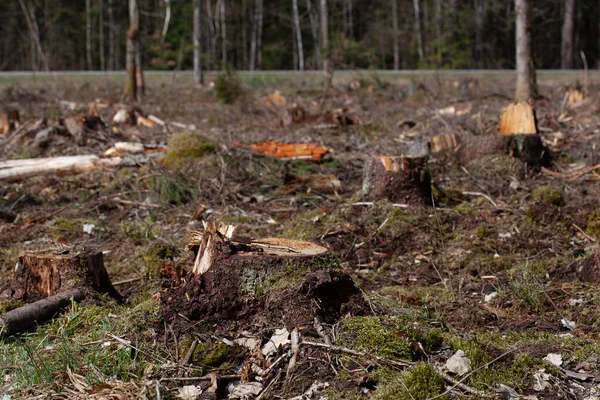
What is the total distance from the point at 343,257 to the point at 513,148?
352 centimetres

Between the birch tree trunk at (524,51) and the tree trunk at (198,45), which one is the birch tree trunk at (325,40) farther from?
the birch tree trunk at (524,51)

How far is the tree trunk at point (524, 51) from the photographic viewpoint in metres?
13.1

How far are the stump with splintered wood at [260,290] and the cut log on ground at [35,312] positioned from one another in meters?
0.83

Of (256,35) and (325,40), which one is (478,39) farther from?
(325,40)

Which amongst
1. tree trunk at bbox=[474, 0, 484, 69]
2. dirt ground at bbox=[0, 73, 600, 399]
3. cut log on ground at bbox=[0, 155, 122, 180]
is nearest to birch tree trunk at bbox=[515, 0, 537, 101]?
dirt ground at bbox=[0, 73, 600, 399]

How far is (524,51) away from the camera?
523 inches

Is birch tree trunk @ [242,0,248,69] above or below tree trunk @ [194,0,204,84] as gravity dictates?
above

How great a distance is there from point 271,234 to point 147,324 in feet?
9.58

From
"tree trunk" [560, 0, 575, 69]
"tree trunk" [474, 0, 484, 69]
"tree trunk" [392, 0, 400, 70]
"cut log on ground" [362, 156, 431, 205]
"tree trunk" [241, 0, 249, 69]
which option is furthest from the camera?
"tree trunk" [241, 0, 249, 69]

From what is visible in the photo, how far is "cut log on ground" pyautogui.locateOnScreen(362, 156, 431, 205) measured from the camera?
23.0 feet

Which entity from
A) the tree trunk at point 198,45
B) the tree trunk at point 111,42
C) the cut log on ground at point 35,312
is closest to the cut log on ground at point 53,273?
the cut log on ground at point 35,312

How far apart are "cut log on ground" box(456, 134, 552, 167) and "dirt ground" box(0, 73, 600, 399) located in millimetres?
145

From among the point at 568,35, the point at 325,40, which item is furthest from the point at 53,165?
the point at 568,35

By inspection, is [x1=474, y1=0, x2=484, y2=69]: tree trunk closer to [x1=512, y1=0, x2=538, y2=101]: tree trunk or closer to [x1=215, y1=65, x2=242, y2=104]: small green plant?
[x1=215, y1=65, x2=242, y2=104]: small green plant
